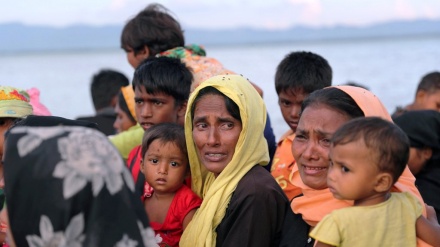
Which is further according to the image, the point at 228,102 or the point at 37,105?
the point at 37,105

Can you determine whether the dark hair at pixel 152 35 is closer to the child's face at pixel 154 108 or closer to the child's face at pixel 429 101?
the child's face at pixel 154 108

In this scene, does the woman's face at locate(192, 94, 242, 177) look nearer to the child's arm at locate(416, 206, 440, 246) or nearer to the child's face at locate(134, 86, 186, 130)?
the child's face at locate(134, 86, 186, 130)

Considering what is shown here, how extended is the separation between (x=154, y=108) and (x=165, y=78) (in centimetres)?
22

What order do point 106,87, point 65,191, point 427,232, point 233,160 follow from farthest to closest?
point 106,87
point 233,160
point 427,232
point 65,191

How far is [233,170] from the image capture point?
14.8 feet

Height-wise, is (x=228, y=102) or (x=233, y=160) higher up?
(x=228, y=102)

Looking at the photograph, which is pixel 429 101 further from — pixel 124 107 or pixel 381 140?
pixel 381 140

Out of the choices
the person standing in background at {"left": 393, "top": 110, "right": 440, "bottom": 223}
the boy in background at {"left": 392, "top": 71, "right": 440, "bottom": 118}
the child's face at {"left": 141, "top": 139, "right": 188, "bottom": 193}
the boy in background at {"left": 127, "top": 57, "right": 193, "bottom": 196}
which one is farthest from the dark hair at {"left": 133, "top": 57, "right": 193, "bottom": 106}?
the boy in background at {"left": 392, "top": 71, "right": 440, "bottom": 118}

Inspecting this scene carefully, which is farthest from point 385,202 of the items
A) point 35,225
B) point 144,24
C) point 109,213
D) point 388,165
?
point 144,24

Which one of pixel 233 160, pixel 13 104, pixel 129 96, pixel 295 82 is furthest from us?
pixel 129 96

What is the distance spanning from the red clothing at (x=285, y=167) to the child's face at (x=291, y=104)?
Answer: 0.20 m

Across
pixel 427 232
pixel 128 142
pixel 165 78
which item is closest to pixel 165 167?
pixel 165 78

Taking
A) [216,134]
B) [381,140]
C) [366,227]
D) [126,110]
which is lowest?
[126,110]

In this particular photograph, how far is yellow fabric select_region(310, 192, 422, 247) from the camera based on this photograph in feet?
12.0
